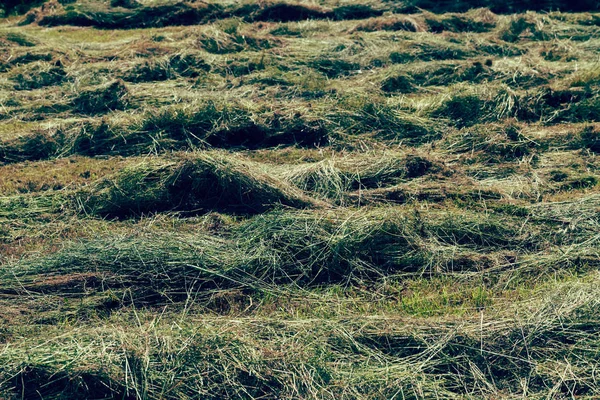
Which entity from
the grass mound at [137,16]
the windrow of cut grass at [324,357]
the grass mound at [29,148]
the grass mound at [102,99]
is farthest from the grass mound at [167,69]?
the windrow of cut grass at [324,357]

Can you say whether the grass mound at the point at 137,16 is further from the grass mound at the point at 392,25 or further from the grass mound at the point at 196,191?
the grass mound at the point at 196,191

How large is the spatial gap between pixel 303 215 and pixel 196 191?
101 cm

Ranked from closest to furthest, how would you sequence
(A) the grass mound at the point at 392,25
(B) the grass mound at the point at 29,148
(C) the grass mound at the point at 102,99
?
(B) the grass mound at the point at 29,148 → (C) the grass mound at the point at 102,99 → (A) the grass mound at the point at 392,25

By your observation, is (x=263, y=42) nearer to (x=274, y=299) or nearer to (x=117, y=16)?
(x=117, y=16)

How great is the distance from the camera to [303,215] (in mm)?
4453

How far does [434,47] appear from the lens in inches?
297

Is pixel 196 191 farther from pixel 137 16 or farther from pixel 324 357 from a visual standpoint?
pixel 137 16

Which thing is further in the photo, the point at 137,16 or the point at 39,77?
the point at 137,16

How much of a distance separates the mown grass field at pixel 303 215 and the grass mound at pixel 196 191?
18 mm

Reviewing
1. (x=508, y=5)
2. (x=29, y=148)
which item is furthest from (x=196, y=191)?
(x=508, y=5)

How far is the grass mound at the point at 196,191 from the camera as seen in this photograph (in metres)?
4.75

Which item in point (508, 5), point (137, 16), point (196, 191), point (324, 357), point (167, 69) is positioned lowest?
point (324, 357)

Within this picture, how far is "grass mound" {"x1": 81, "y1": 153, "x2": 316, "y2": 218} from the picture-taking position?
4.75m

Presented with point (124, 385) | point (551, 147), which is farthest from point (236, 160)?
point (551, 147)
